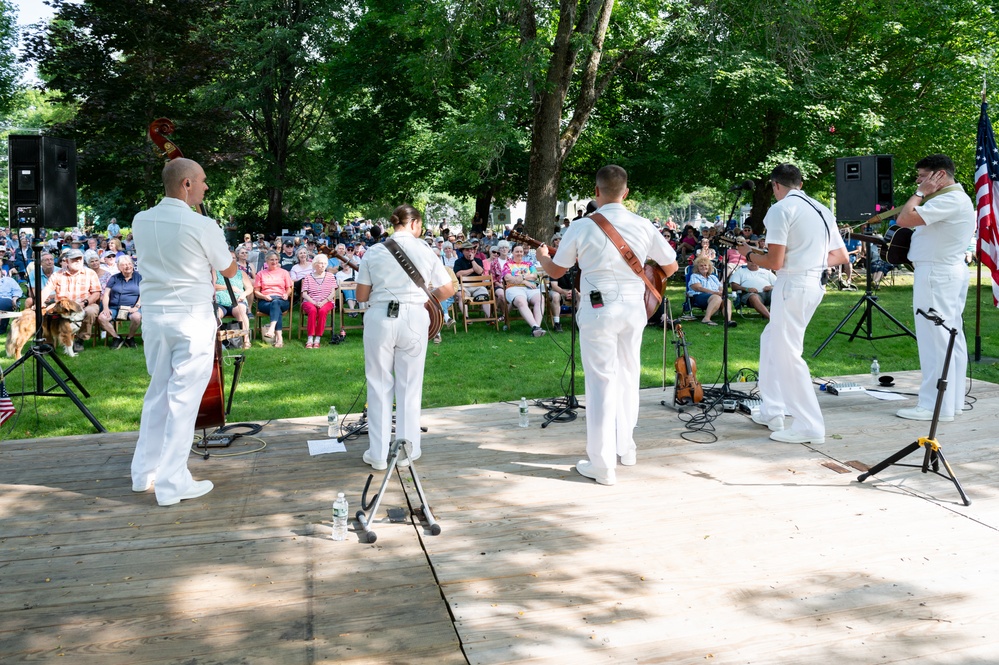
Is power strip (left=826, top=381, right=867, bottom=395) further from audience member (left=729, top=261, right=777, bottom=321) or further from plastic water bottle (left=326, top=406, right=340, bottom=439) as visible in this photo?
audience member (left=729, top=261, right=777, bottom=321)

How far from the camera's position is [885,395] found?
7.59m

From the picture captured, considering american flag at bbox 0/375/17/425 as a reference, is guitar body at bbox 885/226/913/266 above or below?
above

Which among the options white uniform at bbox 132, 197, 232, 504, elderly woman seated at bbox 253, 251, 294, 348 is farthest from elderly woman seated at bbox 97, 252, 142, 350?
white uniform at bbox 132, 197, 232, 504

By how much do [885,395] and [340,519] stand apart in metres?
5.53

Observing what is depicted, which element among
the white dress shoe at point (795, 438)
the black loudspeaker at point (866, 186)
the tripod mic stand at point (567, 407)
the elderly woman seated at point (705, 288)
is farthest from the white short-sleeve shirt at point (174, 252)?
the elderly woman seated at point (705, 288)

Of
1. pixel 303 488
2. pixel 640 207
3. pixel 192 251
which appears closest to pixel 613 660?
pixel 303 488

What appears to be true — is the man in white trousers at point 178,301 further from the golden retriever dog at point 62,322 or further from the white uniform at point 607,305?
the golden retriever dog at point 62,322

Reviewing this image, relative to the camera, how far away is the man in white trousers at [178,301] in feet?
15.7

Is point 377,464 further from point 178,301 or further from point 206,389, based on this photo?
point 178,301

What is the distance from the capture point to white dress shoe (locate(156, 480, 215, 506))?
4898mm

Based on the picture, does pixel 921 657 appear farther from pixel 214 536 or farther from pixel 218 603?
pixel 214 536

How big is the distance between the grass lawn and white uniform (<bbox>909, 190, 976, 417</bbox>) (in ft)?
7.28

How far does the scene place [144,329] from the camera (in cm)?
494

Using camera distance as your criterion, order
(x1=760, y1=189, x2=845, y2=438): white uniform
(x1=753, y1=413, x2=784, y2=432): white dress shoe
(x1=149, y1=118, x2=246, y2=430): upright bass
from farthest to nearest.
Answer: (x1=753, y1=413, x2=784, y2=432): white dress shoe < (x1=760, y1=189, x2=845, y2=438): white uniform < (x1=149, y1=118, x2=246, y2=430): upright bass
